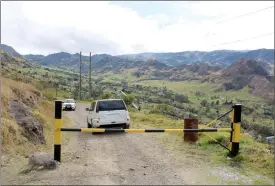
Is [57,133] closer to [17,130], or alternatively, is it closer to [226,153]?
[17,130]

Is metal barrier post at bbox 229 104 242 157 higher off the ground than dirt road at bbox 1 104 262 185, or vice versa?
metal barrier post at bbox 229 104 242 157

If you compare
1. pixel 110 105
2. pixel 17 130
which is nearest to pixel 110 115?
pixel 110 105

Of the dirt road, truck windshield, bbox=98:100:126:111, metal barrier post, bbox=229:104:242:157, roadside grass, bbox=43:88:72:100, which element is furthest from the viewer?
roadside grass, bbox=43:88:72:100

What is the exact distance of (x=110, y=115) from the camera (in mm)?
18016

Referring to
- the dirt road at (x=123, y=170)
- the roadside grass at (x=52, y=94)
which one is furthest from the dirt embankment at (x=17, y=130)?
the roadside grass at (x=52, y=94)

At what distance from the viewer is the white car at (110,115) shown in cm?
1795

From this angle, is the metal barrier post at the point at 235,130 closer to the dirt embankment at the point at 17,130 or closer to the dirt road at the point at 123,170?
the dirt road at the point at 123,170

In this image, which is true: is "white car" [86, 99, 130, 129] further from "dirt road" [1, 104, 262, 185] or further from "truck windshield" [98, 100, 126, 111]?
"dirt road" [1, 104, 262, 185]

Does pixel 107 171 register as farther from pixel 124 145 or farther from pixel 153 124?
pixel 153 124

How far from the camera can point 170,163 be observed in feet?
29.8

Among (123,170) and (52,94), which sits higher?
(123,170)

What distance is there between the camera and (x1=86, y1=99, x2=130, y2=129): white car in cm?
1795

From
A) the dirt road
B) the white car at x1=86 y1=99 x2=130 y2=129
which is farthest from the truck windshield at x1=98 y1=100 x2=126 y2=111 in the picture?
the dirt road

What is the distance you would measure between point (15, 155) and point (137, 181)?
4083 mm
